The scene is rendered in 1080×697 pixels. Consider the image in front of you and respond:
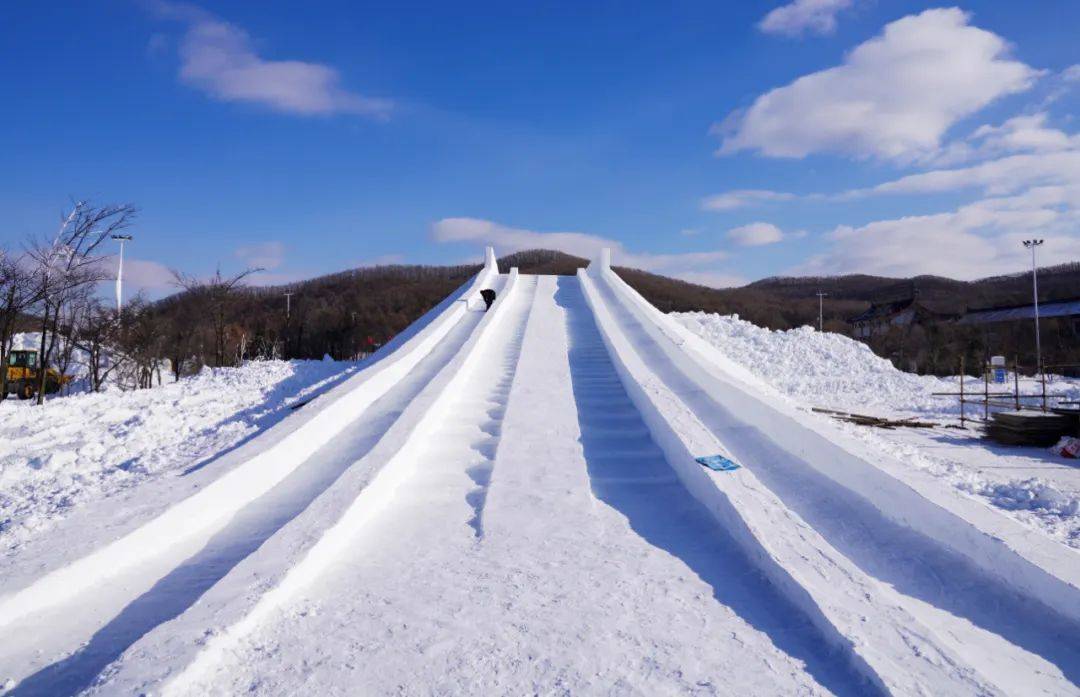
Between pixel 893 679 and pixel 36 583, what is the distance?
144 inches

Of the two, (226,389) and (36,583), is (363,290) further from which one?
(36,583)

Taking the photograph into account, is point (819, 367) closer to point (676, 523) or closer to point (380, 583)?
point (676, 523)

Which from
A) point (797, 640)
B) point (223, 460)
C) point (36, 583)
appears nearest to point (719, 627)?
point (797, 640)

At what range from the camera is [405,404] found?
720cm

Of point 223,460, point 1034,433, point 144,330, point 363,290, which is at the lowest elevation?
point 1034,433

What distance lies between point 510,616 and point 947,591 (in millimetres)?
2128

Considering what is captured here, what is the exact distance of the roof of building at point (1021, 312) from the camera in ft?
108

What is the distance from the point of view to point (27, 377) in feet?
61.7

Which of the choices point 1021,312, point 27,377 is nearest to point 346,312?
point 27,377

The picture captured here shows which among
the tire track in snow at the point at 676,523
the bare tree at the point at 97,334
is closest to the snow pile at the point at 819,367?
the tire track in snow at the point at 676,523

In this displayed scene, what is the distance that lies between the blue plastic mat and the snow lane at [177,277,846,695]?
769mm

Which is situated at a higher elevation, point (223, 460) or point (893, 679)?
point (223, 460)

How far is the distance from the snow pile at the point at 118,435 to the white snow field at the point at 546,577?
1.12 m

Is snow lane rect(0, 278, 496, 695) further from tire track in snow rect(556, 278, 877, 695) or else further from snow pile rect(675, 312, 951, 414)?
snow pile rect(675, 312, 951, 414)
